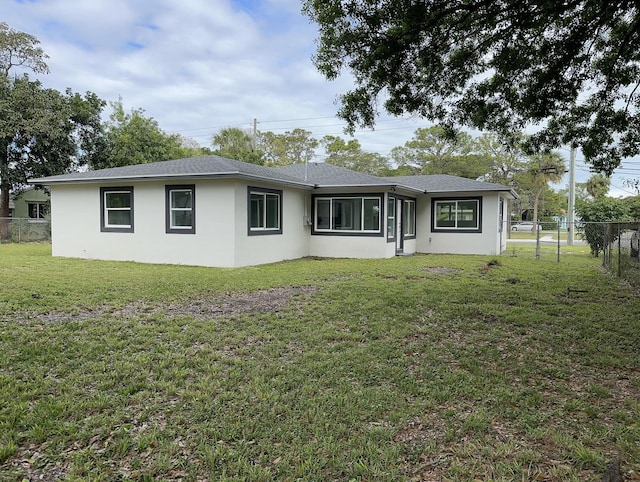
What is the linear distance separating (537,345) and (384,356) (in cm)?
187

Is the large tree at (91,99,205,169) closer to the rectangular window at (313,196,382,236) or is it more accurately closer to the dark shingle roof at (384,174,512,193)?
the rectangular window at (313,196,382,236)

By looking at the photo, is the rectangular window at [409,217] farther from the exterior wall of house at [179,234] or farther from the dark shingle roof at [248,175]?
the exterior wall of house at [179,234]

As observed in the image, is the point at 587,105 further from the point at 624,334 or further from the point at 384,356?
the point at 384,356

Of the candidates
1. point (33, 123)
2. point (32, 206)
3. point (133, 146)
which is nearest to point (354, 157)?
point (133, 146)

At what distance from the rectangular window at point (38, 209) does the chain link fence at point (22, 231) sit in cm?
1009

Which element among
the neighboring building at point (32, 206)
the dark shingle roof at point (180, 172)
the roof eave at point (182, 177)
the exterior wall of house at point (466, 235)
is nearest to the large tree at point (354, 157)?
the neighboring building at point (32, 206)

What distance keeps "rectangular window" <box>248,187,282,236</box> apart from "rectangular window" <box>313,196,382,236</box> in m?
2.14

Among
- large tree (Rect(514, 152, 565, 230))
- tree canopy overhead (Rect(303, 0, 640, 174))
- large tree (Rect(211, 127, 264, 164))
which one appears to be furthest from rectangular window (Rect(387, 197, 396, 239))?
A: large tree (Rect(514, 152, 565, 230))

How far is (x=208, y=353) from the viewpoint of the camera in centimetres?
469

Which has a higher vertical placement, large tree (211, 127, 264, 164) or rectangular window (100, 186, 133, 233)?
large tree (211, 127, 264, 164)

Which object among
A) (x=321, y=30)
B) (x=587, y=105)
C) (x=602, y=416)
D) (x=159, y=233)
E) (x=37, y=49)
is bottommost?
(x=602, y=416)

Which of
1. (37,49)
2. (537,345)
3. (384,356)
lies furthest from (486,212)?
(37,49)

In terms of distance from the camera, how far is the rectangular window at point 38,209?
30008mm

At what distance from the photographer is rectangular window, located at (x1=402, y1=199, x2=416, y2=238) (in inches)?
646
